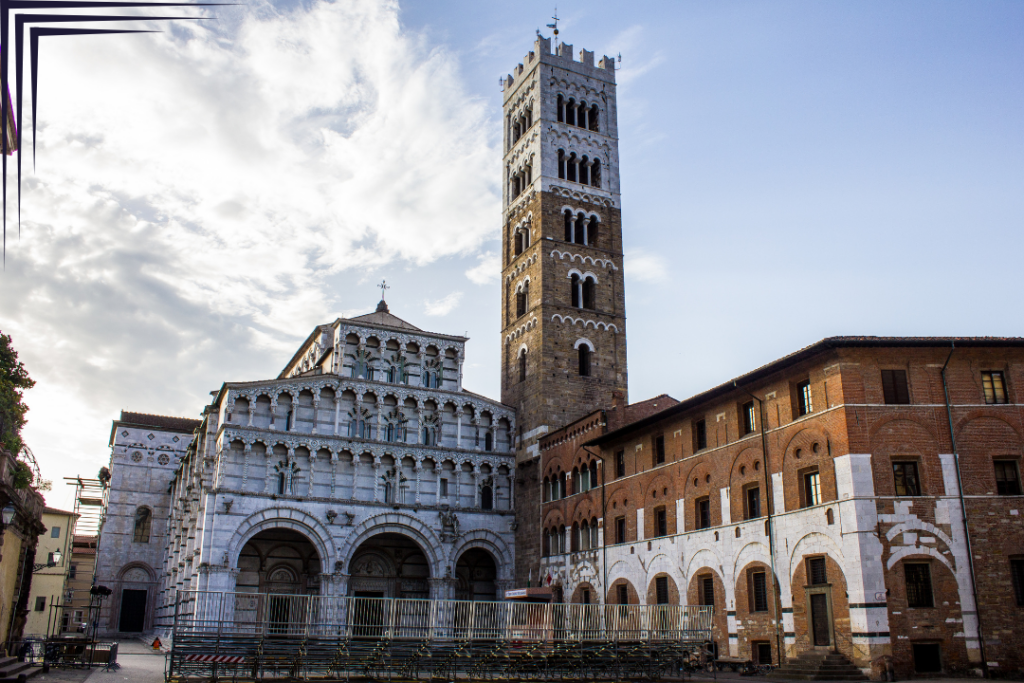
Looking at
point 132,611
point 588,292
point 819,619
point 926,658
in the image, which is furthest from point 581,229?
point 132,611

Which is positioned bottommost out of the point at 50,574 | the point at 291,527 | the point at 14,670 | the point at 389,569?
the point at 14,670

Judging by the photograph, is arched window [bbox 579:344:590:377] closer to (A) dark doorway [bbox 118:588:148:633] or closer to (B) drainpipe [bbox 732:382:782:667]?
(B) drainpipe [bbox 732:382:782:667]

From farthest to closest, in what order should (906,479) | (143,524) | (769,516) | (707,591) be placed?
(143,524)
(707,591)
(769,516)
(906,479)

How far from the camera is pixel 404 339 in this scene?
1783 inches

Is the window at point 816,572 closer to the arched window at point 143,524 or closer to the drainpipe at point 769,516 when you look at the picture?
the drainpipe at point 769,516

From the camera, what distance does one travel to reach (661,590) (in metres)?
33.0

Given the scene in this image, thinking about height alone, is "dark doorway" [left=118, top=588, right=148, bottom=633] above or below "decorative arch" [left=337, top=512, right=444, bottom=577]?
below

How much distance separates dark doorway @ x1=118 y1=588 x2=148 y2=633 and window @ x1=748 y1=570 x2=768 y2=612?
46390 mm

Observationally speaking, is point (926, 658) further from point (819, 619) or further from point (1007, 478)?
point (1007, 478)

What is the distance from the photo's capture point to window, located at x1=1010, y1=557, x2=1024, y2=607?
23.1 metres

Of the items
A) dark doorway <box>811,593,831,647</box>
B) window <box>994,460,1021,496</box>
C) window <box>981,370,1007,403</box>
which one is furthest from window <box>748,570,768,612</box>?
window <box>981,370,1007,403</box>

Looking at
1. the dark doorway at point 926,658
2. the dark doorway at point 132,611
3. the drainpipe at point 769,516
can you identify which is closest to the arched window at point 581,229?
the drainpipe at point 769,516

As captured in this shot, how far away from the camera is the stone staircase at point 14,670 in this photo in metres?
18.1

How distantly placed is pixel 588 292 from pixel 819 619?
26.9m
